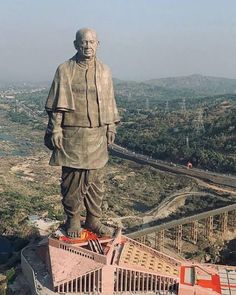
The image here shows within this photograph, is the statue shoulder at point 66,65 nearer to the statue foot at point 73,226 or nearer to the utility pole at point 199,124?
the statue foot at point 73,226

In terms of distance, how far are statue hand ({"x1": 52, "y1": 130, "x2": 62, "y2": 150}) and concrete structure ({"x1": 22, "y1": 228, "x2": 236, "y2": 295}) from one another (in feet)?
10.5

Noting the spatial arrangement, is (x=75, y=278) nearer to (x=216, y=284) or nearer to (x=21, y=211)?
(x=216, y=284)

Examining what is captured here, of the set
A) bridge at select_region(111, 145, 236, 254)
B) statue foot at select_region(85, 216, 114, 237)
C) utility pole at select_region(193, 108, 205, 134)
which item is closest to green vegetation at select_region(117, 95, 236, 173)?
utility pole at select_region(193, 108, 205, 134)

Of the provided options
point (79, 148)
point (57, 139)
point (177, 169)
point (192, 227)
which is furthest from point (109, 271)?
point (177, 169)

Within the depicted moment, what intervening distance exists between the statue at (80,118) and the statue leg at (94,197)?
1.6 inches

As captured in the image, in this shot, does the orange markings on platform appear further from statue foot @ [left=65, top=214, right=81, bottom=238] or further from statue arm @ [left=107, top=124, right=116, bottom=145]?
statue arm @ [left=107, top=124, right=116, bottom=145]

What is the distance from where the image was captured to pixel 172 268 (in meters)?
16.6

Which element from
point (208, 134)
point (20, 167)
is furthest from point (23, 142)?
point (208, 134)

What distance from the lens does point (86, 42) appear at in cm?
1346

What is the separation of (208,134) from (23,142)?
27.8 metres

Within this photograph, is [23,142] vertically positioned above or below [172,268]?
below

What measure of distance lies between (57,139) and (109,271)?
447 cm

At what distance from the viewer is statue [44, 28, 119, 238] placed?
14.0 metres

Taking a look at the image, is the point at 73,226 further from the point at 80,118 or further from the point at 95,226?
the point at 80,118
